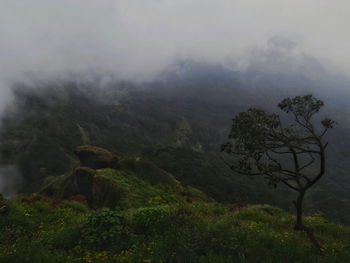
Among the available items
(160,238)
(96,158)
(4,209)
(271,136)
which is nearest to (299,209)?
(271,136)

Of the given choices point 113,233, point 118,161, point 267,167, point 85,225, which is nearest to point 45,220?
point 85,225

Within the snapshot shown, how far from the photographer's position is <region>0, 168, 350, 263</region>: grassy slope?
1219 centimetres

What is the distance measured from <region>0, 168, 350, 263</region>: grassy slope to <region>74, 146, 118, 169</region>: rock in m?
25.5

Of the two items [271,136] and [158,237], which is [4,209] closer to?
[158,237]

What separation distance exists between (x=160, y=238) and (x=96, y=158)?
34.0 m

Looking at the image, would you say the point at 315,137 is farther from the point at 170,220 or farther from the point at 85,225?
the point at 85,225

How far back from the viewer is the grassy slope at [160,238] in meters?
12.2

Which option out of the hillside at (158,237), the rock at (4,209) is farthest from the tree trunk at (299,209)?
the rock at (4,209)

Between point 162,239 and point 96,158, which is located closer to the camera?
point 162,239


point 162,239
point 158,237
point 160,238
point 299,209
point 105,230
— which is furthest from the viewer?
point 299,209

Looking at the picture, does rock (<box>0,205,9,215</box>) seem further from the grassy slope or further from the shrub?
the shrub

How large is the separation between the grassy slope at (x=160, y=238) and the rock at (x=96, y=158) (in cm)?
2549

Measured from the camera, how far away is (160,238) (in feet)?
45.0

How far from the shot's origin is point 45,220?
18297 millimetres
